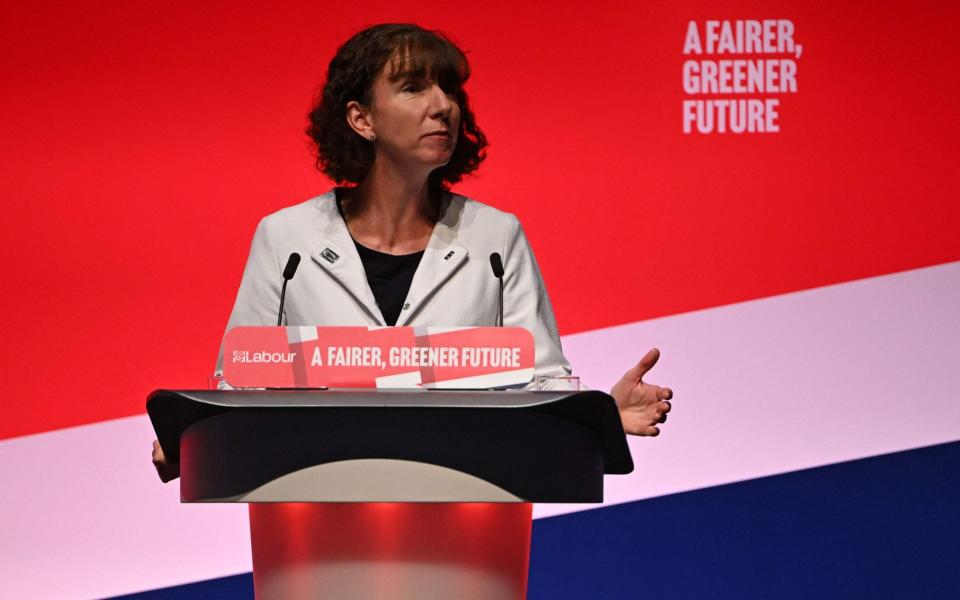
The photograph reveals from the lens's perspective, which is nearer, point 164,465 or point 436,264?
point 164,465

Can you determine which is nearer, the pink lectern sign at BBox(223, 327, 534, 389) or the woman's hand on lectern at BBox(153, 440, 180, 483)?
the pink lectern sign at BBox(223, 327, 534, 389)

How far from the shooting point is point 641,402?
1715 millimetres

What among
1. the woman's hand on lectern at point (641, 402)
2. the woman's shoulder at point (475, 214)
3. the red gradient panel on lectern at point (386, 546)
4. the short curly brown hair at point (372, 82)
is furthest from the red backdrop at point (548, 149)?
the red gradient panel on lectern at point (386, 546)

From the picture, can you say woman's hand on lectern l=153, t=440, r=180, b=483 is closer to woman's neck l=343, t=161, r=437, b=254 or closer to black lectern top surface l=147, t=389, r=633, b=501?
black lectern top surface l=147, t=389, r=633, b=501

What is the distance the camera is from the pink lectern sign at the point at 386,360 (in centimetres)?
153

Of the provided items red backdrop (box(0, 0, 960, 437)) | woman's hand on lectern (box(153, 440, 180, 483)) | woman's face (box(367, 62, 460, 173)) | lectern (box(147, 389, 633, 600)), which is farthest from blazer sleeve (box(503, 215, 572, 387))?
red backdrop (box(0, 0, 960, 437))

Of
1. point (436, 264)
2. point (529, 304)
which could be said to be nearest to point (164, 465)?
point (436, 264)

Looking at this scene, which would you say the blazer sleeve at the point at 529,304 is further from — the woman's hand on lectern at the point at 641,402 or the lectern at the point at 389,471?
the lectern at the point at 389,471

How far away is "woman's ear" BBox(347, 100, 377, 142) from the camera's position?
2256 mm

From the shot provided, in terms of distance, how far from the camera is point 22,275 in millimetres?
3471

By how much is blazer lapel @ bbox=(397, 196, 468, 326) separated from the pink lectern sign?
1.77ft

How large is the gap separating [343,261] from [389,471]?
0.74 metres

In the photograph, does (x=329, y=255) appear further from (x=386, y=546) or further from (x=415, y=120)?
(x=386, y=546)

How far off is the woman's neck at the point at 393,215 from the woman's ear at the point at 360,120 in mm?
69
